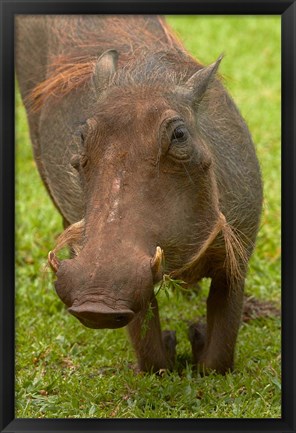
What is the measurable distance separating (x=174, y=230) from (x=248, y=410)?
0.96m

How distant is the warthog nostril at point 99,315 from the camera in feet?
11.9

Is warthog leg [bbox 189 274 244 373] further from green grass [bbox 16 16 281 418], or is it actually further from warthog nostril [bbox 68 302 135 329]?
warthog nostril [bbox 68 302 135 329]

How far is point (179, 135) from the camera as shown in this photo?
409cm

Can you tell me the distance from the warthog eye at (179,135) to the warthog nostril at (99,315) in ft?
2.45

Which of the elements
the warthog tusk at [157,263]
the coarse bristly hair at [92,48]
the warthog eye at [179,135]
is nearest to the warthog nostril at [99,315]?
the warthog tusk at [157,263]

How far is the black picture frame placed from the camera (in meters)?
4.03

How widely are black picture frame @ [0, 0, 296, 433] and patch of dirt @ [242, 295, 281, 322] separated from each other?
6.09 ft

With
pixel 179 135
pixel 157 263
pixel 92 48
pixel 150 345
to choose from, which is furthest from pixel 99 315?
pixel 92 48

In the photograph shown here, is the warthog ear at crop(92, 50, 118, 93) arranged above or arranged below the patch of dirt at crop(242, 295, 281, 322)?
above

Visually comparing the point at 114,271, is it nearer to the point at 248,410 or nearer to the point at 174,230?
the point at 174,230

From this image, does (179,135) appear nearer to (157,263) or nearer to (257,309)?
(157,263)

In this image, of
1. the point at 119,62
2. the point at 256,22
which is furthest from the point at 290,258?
the point at 256,22

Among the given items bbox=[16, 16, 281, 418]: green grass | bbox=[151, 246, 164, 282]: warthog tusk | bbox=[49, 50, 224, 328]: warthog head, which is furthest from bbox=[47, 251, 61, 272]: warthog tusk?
→ bbox=[16, 16, 281, 418]: green grass

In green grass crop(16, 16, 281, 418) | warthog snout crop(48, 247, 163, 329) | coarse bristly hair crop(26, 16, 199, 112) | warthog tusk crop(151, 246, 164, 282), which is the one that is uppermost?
coarse bristly hair crop(26, 16, 199, 112)
